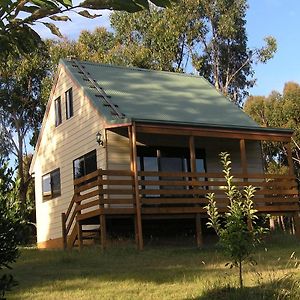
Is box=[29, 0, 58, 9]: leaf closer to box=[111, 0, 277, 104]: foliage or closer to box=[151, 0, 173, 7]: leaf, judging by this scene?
box=[151, 0, 173, 7]: leaf

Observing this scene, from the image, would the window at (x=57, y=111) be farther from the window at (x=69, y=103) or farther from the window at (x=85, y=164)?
the window at (x=85, y=164)

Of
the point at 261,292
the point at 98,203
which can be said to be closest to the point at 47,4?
the point at 261,292

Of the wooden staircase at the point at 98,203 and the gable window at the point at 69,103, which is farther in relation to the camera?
the gable window at the point at 69,103

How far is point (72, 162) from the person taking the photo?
64.8 feet

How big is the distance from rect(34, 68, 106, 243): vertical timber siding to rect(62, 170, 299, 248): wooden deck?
1.59 meters

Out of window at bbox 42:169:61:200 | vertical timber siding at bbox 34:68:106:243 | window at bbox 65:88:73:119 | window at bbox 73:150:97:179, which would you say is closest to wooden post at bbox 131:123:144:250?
vertical timber siding at bbox 34:68:106:243

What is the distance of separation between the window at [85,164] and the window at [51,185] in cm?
174

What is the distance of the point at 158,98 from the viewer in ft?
64.3

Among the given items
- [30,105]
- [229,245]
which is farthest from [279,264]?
[30,105]

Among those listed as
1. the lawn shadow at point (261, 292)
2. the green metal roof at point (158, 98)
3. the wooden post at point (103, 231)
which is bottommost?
the lawn shadow at point (261, 292)

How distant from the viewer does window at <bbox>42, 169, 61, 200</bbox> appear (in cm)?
2106

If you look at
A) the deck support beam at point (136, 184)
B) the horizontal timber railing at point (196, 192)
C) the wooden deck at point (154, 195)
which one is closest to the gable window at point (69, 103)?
the wooden deck at point (154, 195)

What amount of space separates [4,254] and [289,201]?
15.3 m

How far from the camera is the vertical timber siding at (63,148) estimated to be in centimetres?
1842
